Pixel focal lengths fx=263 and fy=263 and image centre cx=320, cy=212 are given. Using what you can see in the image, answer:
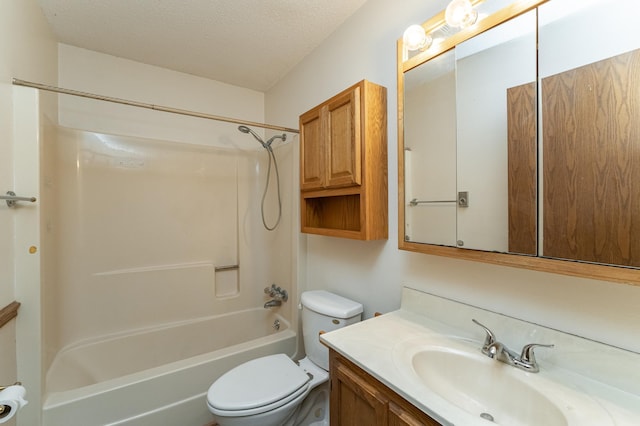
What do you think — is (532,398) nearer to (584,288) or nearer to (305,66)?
(584,288)

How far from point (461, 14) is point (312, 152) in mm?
920

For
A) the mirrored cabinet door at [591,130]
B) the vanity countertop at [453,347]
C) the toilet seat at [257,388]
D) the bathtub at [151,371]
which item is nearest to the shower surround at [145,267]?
the bathtub at [151,371]

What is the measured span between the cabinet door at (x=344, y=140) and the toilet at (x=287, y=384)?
70 cm

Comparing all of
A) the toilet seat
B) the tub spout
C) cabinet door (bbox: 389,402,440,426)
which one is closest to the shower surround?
the tub spout

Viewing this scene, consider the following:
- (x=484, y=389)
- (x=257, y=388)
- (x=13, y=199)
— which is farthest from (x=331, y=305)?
(x=13, y=199)

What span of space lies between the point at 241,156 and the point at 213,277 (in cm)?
114

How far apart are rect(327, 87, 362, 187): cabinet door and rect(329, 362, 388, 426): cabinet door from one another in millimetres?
818

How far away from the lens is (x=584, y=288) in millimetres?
776

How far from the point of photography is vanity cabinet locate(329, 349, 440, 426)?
73 centimetres

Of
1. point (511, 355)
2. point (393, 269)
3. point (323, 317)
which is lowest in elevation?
point (323, 317)

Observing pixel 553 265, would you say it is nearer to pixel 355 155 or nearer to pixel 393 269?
pixel 393 269

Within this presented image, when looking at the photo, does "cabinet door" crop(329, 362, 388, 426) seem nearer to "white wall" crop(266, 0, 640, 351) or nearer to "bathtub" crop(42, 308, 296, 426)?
Answer: "white wall" crop(266, 0, 640, 351)

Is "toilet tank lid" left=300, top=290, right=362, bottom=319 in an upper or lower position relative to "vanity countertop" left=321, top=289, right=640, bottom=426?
lower

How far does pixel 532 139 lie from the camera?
2.70 ft
